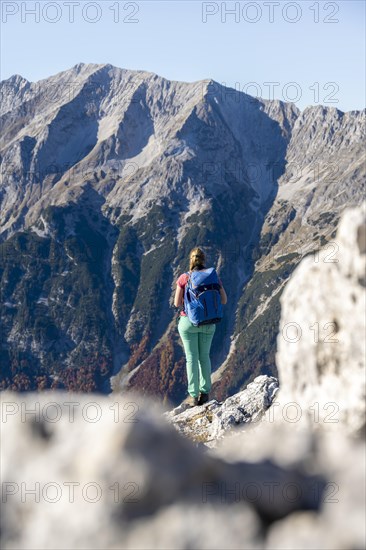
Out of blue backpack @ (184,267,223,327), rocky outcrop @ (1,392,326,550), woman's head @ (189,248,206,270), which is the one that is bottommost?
rocky outcrop @ (1,392,326,550)

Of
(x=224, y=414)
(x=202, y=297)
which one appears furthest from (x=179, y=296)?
(x=224, y=414)

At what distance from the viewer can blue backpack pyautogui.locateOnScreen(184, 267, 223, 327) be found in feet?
53.2

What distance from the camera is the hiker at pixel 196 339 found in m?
16.6

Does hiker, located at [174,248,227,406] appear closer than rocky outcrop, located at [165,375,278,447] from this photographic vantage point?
No

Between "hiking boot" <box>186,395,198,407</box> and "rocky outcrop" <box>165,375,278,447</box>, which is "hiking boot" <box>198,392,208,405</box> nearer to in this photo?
"hiking boot" <box>186,395,198,407</box>

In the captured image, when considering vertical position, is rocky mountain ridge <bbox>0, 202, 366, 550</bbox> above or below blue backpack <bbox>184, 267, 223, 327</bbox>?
below

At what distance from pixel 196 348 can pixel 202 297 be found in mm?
1730

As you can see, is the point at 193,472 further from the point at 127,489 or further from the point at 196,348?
the point at 196,348

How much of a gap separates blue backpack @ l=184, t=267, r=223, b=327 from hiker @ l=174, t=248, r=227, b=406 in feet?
0.72

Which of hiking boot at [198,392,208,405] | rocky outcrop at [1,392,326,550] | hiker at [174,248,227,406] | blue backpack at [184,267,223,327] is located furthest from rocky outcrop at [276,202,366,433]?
hiking boot at [198,392,208,405]

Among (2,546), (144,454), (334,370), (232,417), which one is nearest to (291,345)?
(334,370)

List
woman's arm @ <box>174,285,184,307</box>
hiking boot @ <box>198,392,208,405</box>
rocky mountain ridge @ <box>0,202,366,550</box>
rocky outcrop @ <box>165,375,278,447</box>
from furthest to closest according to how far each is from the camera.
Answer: hiking boot @ <box>198,392,208,405</box>
woman's arm @ <box>174,285,184,307</box>
rocky outcrop @ <box>165,375,278,447</box>
rocky mountain ridge @ <box>0,202,366,550</box>

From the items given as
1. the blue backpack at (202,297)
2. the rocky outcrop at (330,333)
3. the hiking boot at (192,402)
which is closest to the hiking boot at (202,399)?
the hiking boot at (192,402)

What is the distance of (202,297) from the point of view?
16.3 meters
